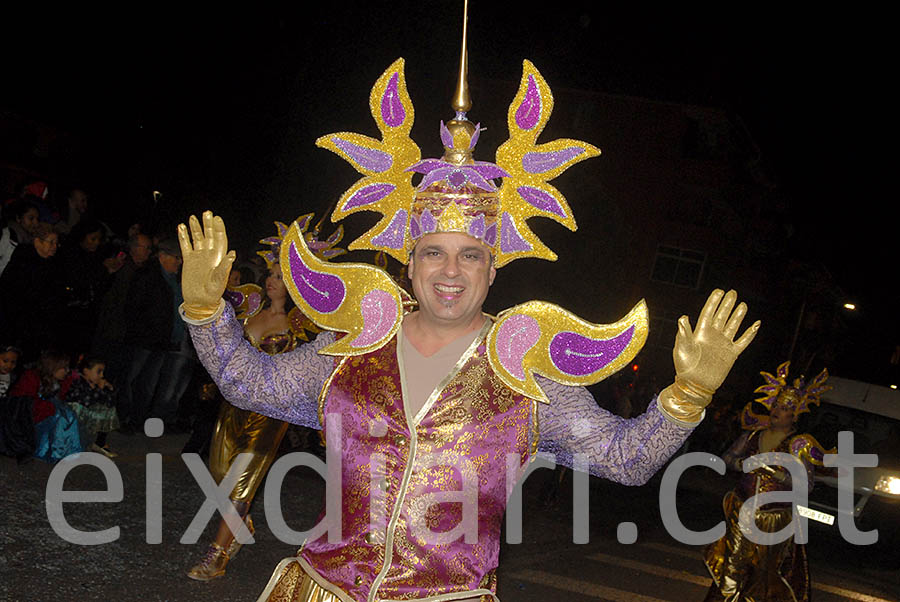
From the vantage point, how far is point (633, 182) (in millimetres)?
27062

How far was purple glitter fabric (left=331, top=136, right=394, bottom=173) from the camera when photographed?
9.59 ft

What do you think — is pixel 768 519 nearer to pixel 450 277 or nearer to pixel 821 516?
pixel 450 277

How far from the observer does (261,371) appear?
2799mm

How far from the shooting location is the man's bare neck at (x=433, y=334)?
283 cm

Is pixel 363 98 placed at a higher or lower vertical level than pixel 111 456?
higher

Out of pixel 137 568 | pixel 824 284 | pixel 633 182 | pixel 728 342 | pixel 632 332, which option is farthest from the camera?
pixel 824 284

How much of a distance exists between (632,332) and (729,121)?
2719 centimetres

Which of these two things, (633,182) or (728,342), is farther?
(633,182)

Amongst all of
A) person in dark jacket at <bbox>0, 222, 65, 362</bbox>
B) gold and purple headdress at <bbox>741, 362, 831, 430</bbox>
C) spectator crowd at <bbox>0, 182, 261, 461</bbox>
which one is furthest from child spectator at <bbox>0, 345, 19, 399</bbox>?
gold and purple headdress at <bbox>741, 362, 831, 430</bbox>

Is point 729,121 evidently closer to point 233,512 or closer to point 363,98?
point 363,98

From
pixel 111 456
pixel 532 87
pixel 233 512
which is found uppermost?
pixel 532 87

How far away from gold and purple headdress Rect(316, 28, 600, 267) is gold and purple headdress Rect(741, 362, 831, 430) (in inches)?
184

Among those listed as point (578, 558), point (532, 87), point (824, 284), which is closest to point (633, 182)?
point (824, 284)

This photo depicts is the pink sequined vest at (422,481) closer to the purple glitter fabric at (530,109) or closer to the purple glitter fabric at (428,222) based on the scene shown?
the purple glitter fabric at (428,222)
